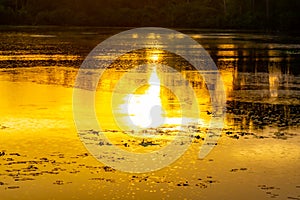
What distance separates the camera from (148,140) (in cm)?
1467

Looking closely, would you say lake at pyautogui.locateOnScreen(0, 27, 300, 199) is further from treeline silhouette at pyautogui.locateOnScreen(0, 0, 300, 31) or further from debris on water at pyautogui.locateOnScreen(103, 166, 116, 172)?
treeline silhouette at pyautogui.locateOnScreen(0, 0, 300, 31)

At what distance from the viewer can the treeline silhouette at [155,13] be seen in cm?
9225

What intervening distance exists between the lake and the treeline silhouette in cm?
6244

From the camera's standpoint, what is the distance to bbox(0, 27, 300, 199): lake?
36.4 feet

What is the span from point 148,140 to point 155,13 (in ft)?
312

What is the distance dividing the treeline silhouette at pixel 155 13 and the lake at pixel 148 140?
62.4m

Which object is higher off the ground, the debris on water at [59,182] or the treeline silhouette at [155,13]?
the treeline silhouette at [155,13]

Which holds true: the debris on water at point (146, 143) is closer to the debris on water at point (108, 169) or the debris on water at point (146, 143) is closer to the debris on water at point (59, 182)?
the debris on water at point (108, 169)

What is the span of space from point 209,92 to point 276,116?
15.4ft

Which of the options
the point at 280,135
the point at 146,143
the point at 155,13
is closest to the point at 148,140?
the point at 146,143

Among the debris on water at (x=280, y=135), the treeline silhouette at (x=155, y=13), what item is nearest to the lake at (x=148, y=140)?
the debris on water at (x=280, y=135)

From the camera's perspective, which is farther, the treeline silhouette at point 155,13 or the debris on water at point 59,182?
the treeline silhouette at point 155,13

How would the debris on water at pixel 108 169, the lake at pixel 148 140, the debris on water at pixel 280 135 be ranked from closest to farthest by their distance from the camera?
the lake at pixel 148 140
the debris on water at pixel 108 169
the debris on water at pixel 280 135

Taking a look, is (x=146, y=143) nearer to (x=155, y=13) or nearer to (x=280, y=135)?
(x=280, y=135)
